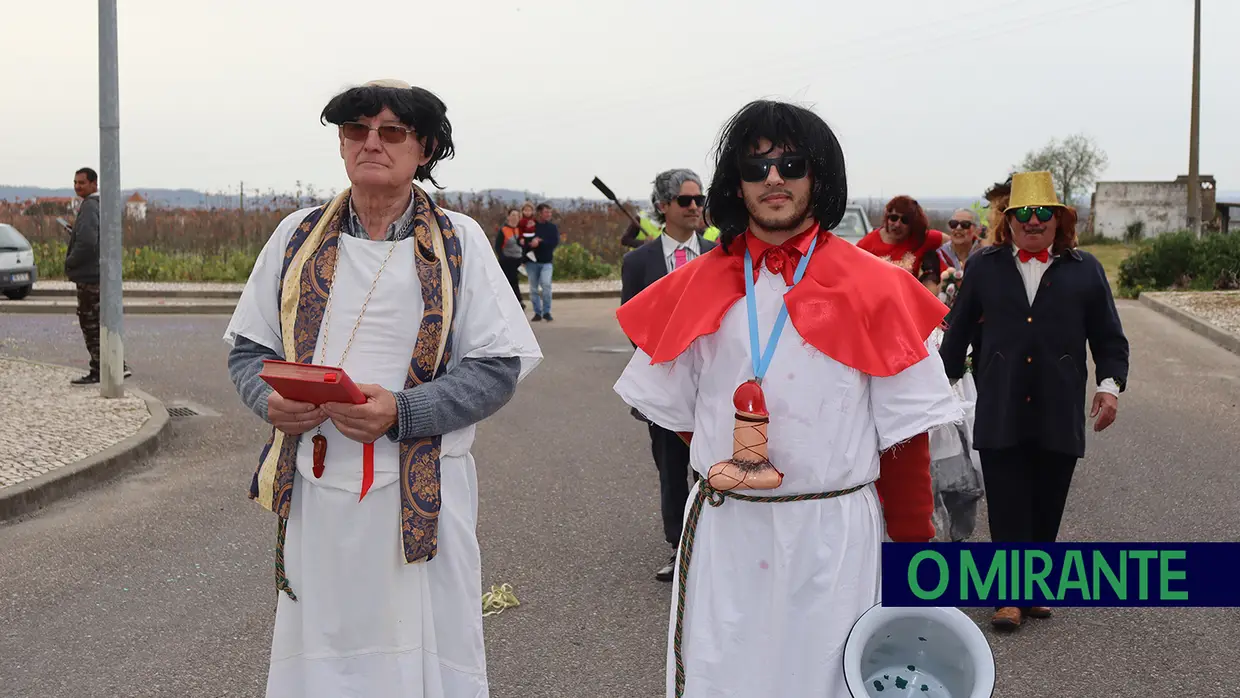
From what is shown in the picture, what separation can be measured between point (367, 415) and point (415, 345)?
0.93 ft

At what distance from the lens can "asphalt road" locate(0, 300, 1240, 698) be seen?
4977 mm

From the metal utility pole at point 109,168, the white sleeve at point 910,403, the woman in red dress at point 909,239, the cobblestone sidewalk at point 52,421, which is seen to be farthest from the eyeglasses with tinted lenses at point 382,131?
the metal utility pole at point 109,168

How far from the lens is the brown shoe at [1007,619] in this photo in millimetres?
5496

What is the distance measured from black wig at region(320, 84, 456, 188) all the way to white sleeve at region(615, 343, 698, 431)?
2.81ft

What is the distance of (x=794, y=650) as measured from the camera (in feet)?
9.93

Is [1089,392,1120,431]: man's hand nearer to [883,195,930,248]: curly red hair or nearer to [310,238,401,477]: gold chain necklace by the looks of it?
[883,195,930,248]: curly red hair

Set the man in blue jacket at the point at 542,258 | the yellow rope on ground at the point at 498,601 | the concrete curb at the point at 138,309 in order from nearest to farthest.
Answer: the yellow rope on ground at the point at 498,601
the man in blue jacket at the point at 542,258
the concrete curb at the point at 138,309

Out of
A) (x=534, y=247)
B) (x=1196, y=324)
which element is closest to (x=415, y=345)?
(x=534, y=247)

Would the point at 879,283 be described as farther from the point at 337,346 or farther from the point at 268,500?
the point at 268,500

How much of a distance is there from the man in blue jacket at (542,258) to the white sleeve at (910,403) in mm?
15729

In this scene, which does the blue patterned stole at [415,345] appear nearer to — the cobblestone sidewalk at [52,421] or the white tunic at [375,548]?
the white tunic at [375,548]

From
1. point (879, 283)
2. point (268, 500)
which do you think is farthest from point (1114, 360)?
point (268, 500)

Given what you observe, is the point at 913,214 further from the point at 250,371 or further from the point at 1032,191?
the point at 250,371

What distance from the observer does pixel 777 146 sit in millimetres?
3125
